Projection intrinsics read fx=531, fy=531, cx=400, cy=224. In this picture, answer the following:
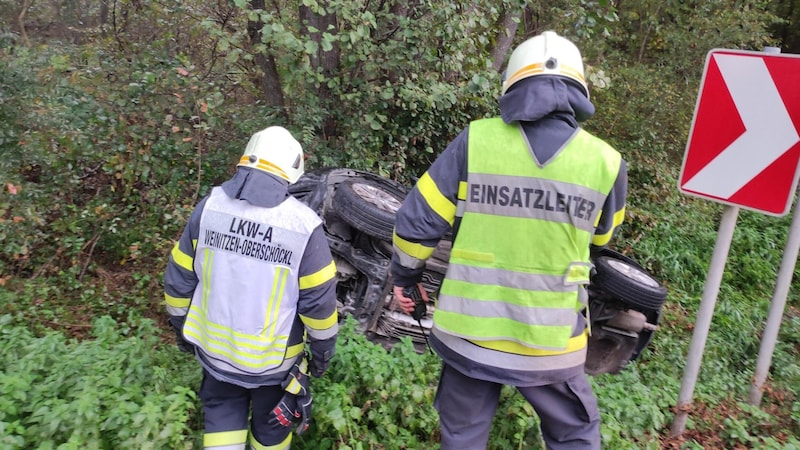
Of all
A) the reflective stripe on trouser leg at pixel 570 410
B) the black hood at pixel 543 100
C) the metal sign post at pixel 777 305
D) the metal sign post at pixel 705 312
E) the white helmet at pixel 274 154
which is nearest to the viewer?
the black hood at pixel 543 100

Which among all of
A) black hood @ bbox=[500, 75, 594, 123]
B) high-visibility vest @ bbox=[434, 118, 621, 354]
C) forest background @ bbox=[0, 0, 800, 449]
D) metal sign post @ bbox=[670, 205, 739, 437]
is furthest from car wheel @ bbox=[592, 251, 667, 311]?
black hood @ bbox=[500, 75, 594, 123]

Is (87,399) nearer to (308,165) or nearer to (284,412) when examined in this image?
(284,412)

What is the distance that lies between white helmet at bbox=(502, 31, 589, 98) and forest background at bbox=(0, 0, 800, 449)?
5.49 ft

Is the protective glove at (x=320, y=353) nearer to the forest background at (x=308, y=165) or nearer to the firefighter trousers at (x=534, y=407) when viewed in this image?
the forest background at (x=308, y=165)

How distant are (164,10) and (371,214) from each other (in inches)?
142

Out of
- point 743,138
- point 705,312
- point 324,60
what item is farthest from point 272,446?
point 324,60

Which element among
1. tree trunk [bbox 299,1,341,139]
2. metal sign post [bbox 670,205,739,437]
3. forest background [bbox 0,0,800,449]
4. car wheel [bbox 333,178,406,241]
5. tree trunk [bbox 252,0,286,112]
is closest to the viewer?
metal sign post [bbox 670,205,739,437]

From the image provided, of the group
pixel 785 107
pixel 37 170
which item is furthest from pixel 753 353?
pixel 37 170

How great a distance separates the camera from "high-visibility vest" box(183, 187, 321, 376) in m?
2.17

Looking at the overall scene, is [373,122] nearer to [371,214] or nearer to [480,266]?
[371,214]

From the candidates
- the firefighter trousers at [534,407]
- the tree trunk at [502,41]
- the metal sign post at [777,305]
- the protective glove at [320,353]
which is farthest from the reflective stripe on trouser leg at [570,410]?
the tree trunk at [502,41]

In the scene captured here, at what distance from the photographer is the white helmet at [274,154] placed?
2.22 m

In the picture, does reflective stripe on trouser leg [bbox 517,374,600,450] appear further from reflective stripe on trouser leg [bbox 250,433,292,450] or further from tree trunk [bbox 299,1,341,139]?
tree trunk [bbox 299,1,341,139]

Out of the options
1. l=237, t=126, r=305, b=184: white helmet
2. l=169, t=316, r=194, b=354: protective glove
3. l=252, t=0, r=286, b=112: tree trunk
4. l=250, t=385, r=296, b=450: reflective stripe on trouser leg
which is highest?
l=252, t=0, r=286, b=112: tree trunk
